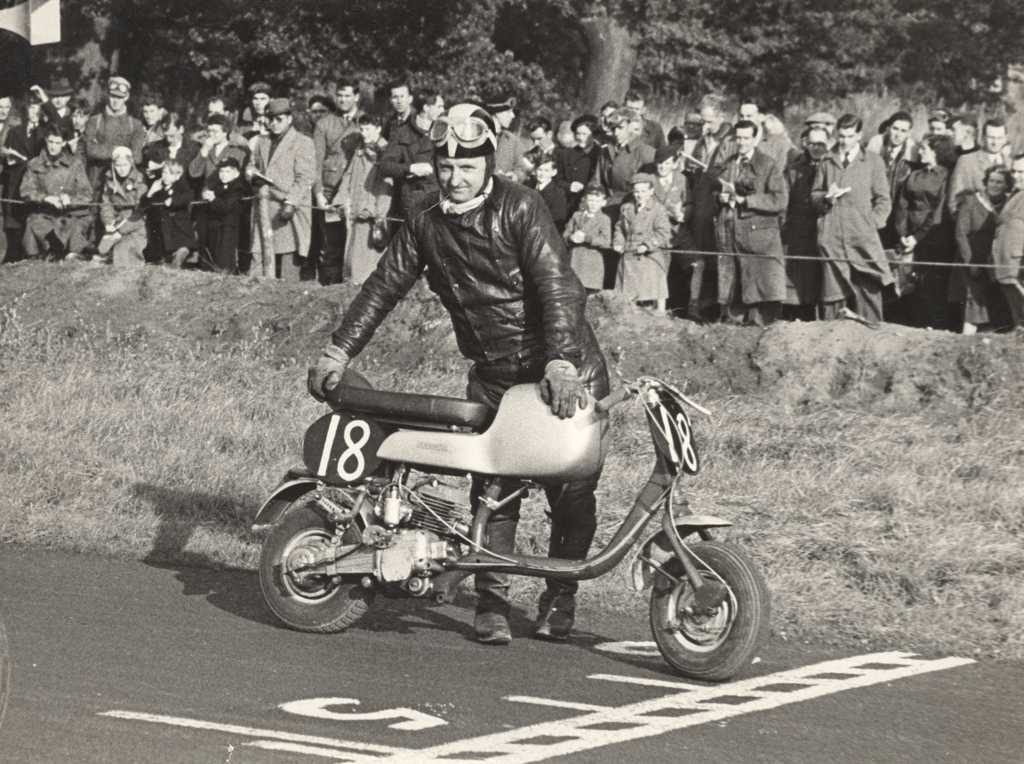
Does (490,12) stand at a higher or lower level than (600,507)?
higher

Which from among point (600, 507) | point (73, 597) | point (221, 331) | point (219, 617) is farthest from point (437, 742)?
point (221, 331)

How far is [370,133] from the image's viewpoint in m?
18.0

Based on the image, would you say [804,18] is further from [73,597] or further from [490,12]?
[73,597]

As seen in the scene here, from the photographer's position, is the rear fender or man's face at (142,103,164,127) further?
man's face at (142,103,164,127)

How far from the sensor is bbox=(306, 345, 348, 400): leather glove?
345 inches

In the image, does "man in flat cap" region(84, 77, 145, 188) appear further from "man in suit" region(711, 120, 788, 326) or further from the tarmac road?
the tarmac road

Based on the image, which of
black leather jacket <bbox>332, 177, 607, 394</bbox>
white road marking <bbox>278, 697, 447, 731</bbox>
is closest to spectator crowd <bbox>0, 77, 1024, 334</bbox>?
black leather jacket <bbox>332, 177, 607, 394</bbox>

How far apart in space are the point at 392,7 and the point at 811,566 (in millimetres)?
25005

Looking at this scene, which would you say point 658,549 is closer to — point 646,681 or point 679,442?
point 679,442

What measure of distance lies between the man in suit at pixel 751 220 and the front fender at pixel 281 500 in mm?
7388

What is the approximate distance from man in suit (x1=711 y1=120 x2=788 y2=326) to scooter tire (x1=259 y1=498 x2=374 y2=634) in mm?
7637

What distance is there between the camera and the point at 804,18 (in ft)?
124

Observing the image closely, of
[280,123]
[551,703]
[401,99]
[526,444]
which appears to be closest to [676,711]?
[551,703]

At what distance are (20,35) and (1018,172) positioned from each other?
26.8ft
